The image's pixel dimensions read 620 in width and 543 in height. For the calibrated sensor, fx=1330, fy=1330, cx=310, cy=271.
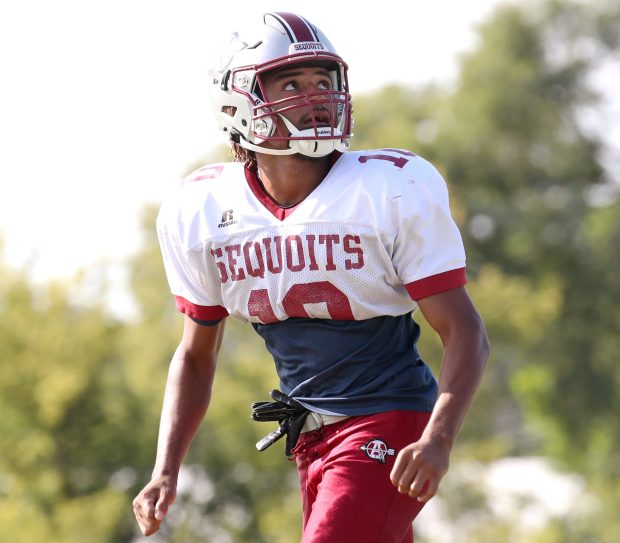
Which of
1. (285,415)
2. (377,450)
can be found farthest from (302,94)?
(377,450)

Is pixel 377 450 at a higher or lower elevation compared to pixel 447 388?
lower

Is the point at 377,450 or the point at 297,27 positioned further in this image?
the point at 297,27

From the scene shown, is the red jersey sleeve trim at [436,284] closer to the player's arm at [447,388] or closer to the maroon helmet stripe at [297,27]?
the player's arm at [447,388]

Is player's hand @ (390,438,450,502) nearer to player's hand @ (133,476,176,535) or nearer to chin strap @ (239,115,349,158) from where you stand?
player's hand @ (133,476,176,535)

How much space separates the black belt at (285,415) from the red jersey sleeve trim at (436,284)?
59cm

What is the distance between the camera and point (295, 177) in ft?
14.3

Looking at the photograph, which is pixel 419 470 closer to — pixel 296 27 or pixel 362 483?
pixel 362 483

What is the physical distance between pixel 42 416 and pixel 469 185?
2144 centimetres

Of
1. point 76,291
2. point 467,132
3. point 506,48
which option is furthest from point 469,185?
point 76,291

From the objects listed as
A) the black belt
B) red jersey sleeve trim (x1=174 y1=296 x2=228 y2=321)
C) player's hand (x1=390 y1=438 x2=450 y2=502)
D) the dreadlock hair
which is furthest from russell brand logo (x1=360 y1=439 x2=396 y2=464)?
the dreadlock hair

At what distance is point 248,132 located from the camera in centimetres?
446

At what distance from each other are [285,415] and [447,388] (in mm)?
712

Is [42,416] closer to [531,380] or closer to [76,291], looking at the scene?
[76,291]

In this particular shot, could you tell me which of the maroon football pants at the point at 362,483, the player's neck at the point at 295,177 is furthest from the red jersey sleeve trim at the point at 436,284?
the player's neck at the point at 295,177
